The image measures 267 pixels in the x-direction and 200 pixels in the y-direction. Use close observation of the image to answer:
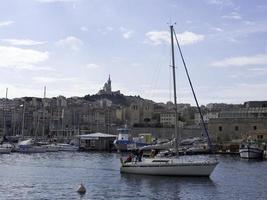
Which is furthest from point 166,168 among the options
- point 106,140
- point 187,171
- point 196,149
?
point 106,140

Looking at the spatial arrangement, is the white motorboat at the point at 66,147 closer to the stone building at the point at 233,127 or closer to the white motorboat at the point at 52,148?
the white motorboat at the point at 52,148

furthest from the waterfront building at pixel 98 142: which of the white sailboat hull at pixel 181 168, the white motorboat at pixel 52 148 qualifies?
the white sailboat hull at pixel 181 168

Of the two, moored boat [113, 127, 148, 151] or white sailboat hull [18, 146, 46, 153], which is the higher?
moored boat [113, 127, 148, 151]

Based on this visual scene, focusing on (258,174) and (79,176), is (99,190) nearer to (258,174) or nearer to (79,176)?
(79,176)

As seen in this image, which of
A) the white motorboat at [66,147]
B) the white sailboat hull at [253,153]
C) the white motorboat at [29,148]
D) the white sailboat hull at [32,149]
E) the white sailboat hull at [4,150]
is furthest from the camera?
the white motorboat at [66,147]

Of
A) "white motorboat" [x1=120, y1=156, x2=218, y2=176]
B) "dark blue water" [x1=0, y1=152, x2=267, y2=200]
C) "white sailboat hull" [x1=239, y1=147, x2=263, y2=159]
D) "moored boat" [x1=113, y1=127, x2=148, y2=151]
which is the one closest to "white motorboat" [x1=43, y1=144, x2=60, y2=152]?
"moored boat" [x1=113, y1=127, x2=148, y2=151]

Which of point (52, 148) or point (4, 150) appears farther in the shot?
point (52, 148)

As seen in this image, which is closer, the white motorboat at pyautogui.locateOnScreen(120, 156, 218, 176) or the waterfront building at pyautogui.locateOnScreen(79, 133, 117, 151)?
the white motorboat at pyautogui.locateOnScreen(120, 156, 218, 176)

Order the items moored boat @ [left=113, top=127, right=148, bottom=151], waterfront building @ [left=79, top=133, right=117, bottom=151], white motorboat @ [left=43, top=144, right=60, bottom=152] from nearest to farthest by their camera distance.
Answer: white motorboat @ [left=43, top=144, right=60, bottom=152], moored boat @ [left=113, top=127, right=148, bottom=151], waterfront building @ [left=79, top=133, right=117, bottom=151]

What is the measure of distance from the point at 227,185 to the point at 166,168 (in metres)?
6.06

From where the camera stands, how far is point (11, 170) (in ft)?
172

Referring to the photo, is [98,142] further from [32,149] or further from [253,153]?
[253,153]

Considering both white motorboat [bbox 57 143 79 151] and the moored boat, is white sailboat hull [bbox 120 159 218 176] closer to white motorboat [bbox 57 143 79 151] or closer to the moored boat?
the moored boat

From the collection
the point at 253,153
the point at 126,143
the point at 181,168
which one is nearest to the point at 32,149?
the point at 126,143
